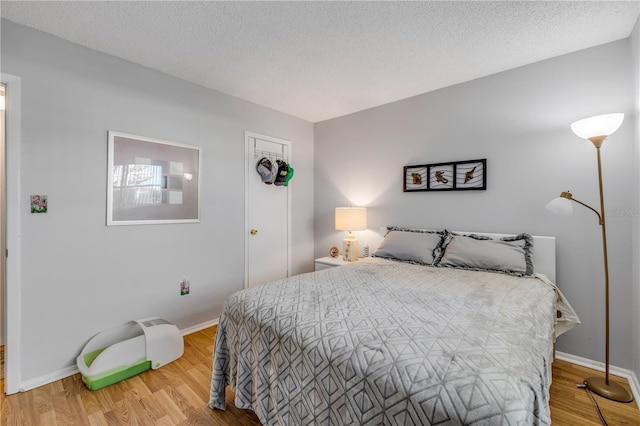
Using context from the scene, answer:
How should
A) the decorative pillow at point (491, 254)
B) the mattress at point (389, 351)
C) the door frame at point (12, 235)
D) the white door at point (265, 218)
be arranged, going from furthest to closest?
the white door at point (265, 218), the decorative pillow at point (491, 254), the door frame at point (12, 235), the mattress at point (389, 351)

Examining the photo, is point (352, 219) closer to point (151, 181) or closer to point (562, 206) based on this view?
point (562, 206)

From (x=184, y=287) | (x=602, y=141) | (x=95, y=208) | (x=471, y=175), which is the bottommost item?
(x=184, y=287)

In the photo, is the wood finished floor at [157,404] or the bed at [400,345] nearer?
the bed at [400,345]

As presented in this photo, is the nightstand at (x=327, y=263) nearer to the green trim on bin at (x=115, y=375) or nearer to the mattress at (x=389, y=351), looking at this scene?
the mattress at (x=389, y=351)

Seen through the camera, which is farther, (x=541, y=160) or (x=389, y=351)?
(x=541, y=160)

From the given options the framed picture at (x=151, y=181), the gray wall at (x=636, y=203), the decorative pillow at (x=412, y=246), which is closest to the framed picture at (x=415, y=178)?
the decorative pillow at (x=412, y=246)

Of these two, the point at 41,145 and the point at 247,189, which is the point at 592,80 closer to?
the point at 247,189

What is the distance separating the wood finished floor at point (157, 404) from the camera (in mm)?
1659

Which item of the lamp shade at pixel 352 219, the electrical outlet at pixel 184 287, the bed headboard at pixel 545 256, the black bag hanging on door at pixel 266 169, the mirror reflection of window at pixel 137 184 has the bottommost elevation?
the electrical outlet at pixel 184 287

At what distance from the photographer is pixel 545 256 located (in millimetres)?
2277

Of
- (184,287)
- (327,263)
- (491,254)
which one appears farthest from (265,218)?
(491,254)

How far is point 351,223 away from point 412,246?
784 millimetres

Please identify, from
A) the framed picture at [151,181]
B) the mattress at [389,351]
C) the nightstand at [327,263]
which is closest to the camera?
the mattress at [389,351]

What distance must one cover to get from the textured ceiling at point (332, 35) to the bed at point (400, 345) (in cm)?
150
